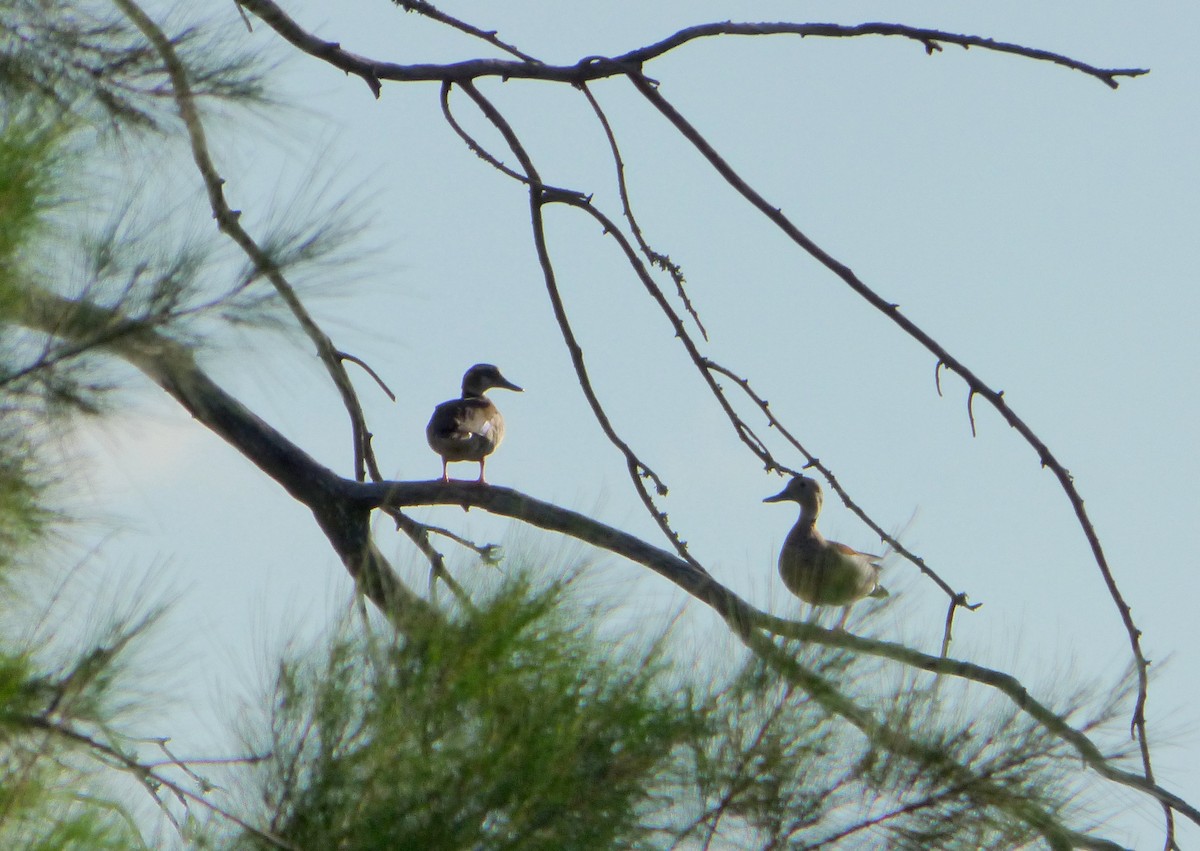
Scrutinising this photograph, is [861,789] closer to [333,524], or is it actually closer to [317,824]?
[317,824]

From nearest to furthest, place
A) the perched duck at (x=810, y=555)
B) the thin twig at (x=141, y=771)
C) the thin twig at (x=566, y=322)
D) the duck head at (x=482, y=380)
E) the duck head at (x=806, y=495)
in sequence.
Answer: the thin twig at (x=141, y=771) < the thin twig at (x=566, y=322) < the perched duck at (x=810, y=555) < the duck head at (x=806, y=495) < the duck head at (x=482, y=380)

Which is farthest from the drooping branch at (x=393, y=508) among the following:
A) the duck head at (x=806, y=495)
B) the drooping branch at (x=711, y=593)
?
the duck head at (x=806, y=495)

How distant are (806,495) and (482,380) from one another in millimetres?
1740

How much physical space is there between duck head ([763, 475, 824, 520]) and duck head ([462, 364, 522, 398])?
155 cm

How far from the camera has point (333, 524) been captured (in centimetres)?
442

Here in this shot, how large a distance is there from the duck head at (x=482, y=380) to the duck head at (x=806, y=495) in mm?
1551

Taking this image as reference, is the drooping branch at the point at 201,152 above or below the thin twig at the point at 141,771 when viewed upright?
above

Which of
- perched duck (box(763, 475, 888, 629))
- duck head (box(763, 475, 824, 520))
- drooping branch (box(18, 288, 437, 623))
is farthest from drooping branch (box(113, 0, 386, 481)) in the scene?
duck head (box(763, 475, 824, 520))

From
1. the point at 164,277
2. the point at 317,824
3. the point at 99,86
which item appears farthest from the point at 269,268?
the point at 99,86

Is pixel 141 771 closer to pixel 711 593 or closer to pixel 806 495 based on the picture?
pixel 711 593

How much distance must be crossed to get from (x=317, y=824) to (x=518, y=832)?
0.94 feet

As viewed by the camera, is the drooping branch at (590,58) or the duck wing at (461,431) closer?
the drooping branch at (590,58)

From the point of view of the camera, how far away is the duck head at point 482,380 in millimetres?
8969

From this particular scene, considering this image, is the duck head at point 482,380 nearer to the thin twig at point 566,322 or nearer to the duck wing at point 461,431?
the duck wing at point 461,431
